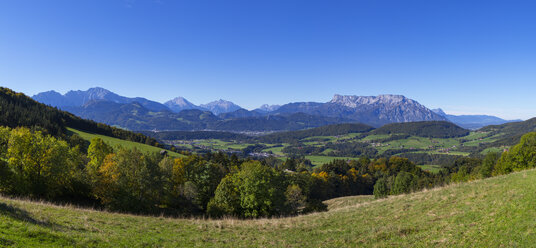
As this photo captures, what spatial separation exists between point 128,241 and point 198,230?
23.0 feet

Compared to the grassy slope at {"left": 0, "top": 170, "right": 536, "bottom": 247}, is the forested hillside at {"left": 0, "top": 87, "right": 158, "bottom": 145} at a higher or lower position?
higher

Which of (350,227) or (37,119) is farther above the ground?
(37,119)

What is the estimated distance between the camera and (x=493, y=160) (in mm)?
86562

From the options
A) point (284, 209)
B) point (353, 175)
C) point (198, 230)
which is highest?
point (198, 230)

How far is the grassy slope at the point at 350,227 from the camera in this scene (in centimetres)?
1316

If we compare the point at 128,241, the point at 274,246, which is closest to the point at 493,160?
the point at 274,246

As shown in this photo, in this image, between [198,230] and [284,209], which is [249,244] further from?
[284,209]

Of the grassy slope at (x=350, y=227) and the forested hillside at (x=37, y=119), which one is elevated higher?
the forested hillside at (x=37, y=119)

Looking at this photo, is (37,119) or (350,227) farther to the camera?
(37,119)

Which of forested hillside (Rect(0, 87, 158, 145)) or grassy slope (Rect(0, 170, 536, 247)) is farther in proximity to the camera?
forested hillside (Rect(0, 87, 158, 145))

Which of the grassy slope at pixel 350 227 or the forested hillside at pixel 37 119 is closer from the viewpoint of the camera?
the grassy slope at pixel 350 227

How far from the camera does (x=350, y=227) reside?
68.2 ft

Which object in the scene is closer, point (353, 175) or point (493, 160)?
point (493, 160)

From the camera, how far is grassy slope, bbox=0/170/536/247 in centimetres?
1316
